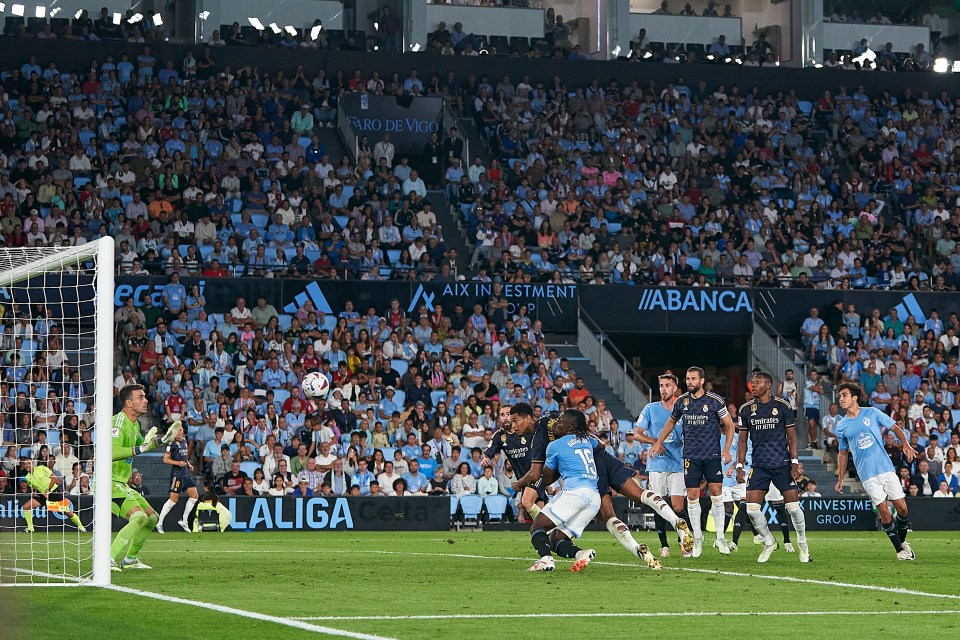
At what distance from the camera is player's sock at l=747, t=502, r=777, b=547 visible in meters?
15.6

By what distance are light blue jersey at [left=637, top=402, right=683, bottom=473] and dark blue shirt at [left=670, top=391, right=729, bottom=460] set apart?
320 millimetres

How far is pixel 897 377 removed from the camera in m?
33.1

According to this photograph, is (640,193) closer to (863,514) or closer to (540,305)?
(540,305)

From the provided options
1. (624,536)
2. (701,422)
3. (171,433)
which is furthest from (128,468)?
(701,422)

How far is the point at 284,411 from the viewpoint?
93.2 feet

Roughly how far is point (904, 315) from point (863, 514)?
24.8ft

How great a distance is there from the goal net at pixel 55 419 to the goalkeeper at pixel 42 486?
23mm

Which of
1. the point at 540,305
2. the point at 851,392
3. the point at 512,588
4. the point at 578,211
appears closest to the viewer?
the point at 512,588

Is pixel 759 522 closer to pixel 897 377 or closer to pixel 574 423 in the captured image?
pixel 574 423

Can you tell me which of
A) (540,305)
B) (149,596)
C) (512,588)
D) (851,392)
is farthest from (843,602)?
(540,305)

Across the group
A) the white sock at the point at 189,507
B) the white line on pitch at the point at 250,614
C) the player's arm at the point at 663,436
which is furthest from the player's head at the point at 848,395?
the white sock at the point at 189,507

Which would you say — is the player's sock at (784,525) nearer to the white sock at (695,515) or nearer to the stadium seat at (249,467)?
the white sock at (695,515)

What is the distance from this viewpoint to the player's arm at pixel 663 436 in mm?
16828

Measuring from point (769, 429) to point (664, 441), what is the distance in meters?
1.49
